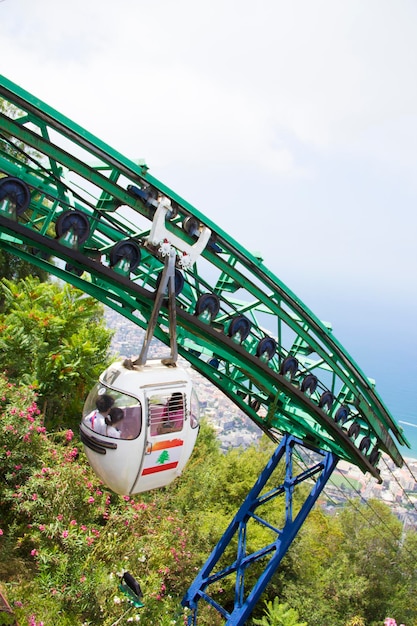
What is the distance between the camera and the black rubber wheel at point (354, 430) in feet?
26.3

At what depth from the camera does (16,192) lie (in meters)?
4.19

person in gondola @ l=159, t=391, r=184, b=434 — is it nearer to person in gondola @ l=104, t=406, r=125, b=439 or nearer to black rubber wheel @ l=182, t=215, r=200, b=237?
person in gondola @ l=104, t=406, r=125, b=439

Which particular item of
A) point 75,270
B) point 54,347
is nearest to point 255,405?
point 75,270

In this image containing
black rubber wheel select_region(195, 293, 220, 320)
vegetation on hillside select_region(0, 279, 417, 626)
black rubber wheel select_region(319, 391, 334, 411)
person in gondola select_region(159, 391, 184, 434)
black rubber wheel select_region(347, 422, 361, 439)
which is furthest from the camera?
black rubber wheel select_region(347, 422, 361, 439)

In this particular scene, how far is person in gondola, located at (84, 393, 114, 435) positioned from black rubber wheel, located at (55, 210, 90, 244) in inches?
74.9

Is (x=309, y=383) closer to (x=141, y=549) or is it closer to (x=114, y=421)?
(x=141, y=549)

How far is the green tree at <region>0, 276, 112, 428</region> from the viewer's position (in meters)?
12.3

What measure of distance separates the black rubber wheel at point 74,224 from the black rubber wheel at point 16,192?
0.38 meters

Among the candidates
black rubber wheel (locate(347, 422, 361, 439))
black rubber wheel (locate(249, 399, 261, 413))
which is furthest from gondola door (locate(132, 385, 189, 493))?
black rubber wheel (locate(347, 422, 361, 439))

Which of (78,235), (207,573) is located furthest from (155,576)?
(78,235)

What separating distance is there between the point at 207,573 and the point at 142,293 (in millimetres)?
5999

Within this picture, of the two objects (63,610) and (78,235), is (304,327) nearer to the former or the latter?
(78,235)

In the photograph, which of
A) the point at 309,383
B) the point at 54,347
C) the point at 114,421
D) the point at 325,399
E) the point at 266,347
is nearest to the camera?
the point at 114,421

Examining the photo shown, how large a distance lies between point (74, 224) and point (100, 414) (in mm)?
2088
